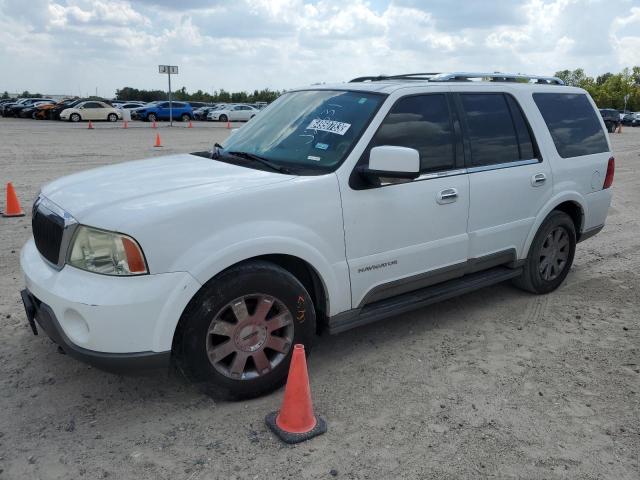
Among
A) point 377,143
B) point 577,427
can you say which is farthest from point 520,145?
point 577,427

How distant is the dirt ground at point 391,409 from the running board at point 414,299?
345 millimetres

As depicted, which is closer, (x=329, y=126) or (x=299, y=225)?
(x=299, y=225)

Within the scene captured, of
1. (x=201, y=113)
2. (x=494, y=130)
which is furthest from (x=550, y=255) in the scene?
(x=201, y=113)

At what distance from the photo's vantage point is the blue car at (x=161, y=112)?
135 ft

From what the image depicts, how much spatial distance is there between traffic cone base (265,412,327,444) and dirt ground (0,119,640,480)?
0.16 feet

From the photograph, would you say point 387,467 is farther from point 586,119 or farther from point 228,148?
point 586,119

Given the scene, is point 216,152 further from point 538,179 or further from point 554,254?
point 554,254

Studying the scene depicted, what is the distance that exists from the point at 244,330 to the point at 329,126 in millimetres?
1531

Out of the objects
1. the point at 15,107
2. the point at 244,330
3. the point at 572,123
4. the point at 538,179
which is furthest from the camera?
the point at 15,107

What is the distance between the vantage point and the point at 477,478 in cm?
282

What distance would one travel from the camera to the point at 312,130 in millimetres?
3975

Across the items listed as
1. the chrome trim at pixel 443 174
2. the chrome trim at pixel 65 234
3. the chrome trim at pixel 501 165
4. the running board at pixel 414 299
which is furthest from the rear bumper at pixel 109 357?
the chrome trim at pixel 501 165

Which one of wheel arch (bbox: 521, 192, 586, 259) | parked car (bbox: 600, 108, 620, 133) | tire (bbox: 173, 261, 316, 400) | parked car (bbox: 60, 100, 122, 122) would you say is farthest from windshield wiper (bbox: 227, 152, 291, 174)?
parked car (bbox: 600, 108, 620, 133)

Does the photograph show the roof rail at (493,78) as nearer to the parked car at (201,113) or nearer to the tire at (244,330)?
the tire at (244,330)
